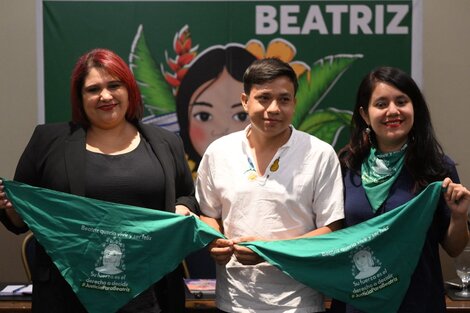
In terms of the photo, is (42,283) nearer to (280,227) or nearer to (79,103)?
(79,103)

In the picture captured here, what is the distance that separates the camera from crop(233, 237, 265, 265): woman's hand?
251cm

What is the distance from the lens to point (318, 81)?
4.57m

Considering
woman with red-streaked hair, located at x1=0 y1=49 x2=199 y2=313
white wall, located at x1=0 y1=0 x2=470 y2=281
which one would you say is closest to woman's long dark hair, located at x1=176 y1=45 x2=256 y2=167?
white wall, located at x1=0 y1=0 x2=470 y2=281

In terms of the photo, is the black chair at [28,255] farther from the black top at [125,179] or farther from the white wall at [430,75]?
the black top at [125,179]

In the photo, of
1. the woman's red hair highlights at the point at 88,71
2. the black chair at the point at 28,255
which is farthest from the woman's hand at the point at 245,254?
the black chair at the point at 28,255

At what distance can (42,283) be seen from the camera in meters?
2.56

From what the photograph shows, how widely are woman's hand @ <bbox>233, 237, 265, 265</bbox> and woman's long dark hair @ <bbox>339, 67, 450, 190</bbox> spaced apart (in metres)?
0.49

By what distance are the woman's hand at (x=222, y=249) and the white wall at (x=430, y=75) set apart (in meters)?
2.42

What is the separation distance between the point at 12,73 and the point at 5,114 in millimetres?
268

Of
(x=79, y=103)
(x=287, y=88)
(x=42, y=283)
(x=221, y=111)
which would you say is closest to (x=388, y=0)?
(x=221, y=111)

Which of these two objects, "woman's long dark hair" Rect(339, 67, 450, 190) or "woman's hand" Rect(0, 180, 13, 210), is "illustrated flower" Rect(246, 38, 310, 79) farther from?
"woman's hand" Rect(0, 180, 13, 210)

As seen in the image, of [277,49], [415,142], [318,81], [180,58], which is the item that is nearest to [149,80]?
[180,58]

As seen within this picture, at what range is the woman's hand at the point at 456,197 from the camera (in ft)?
7.97

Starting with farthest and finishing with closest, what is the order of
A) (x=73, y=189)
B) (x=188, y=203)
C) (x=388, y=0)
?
(x=388, y=0) < (x=188, y=203) < (x=73, y=189)
